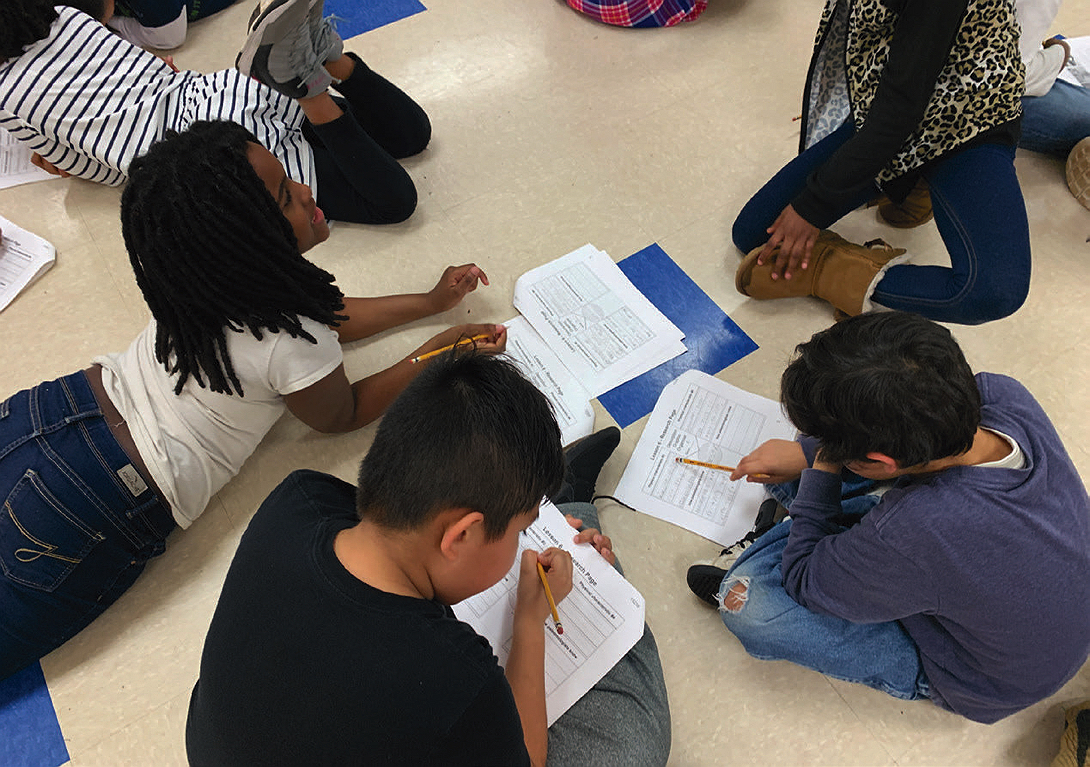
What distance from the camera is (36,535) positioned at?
39.0 inches

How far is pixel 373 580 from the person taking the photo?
667mm

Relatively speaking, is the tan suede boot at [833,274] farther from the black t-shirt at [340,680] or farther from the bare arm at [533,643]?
the black t-shirt at [340,680]

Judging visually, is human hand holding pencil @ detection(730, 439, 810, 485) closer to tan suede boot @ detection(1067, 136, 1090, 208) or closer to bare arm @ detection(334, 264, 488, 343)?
bare arm @ detection(334, 264, 488, 343)

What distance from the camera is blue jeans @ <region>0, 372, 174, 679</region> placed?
99cm

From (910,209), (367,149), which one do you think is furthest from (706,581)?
(367,149)

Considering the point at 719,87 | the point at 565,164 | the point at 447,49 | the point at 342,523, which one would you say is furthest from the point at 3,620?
the point at 719,87

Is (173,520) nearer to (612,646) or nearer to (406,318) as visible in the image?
(406,318)

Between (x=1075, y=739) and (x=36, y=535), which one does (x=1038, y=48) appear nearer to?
(x=1075, y=739)

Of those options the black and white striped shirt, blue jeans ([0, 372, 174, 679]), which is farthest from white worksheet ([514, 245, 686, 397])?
blue jeans ([0, 372, 174, 679])

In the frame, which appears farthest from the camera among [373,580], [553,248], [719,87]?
[719,87]

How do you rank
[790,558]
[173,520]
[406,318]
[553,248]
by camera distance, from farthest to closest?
[553,248] < [406,318] < [173,520] < [790,558]

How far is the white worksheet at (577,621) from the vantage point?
0.97 metres

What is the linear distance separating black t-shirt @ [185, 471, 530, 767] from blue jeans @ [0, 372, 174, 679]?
1.59 feet

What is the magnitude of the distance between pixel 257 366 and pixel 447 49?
4.22ft
